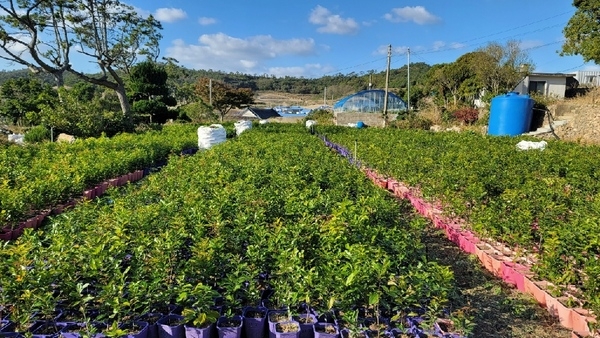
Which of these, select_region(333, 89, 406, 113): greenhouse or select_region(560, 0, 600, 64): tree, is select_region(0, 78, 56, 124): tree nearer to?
select_region(333, 89, 406, 113): greenhouse

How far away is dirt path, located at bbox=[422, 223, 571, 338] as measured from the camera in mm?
2939

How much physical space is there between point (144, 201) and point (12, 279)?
82.5 inches

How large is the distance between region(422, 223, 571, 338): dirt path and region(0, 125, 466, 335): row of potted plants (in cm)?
65

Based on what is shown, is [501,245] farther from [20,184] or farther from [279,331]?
[20,184]

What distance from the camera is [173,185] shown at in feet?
15.9

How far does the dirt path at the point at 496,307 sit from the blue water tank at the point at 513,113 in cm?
1689

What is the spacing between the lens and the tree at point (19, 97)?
25.2m

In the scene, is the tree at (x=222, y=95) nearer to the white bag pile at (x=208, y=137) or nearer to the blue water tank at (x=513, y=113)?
the white bag pile at (x=208, y=137)

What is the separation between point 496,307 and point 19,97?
113ft

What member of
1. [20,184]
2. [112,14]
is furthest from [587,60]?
[112,14]

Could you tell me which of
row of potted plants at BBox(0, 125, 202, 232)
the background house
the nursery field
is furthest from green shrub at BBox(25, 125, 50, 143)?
the background house

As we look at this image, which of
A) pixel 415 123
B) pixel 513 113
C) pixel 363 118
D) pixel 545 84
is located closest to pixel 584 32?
pixel 513 113

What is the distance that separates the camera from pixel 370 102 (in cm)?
3600

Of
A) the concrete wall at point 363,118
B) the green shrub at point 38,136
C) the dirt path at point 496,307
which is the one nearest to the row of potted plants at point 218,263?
the dirt path at point 496,307
